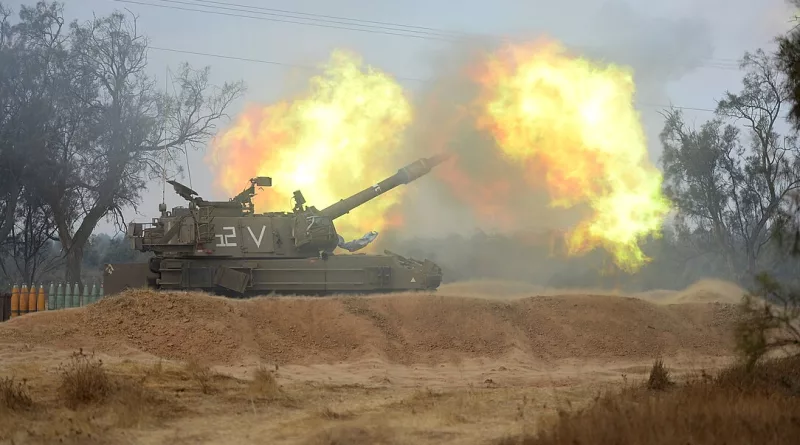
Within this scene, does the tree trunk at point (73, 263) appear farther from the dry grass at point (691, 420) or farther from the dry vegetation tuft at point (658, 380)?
the dry grass at point (691, 420)

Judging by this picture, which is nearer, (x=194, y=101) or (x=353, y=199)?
(x=353, y=199)

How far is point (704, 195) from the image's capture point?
135ft

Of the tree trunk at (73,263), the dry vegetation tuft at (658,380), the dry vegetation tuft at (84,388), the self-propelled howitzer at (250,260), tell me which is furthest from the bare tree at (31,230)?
the dry vegetation tuft at (658,380)

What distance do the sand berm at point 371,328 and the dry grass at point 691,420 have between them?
366 inches

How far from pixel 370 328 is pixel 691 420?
12.6 m

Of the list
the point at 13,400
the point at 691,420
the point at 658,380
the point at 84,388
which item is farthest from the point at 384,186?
the point at 691,420

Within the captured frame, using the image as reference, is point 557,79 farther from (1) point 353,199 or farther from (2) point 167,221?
(2) point 167,221

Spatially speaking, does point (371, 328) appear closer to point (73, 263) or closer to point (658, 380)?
point (658, 380)

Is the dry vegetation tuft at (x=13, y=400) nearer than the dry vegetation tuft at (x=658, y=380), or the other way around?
the dry vegetation tuft at (x=13, y=400)

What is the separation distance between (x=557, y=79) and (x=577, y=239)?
643 cm

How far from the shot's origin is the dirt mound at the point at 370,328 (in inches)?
Result: 787

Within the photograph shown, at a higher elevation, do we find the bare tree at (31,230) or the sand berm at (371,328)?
the bare tree at (31,230)

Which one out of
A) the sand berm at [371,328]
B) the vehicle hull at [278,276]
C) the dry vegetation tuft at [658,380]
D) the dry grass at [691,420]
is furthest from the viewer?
the vehicle hull at [278,276]

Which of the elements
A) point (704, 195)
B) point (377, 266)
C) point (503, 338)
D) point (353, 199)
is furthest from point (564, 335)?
point (704, 195)
